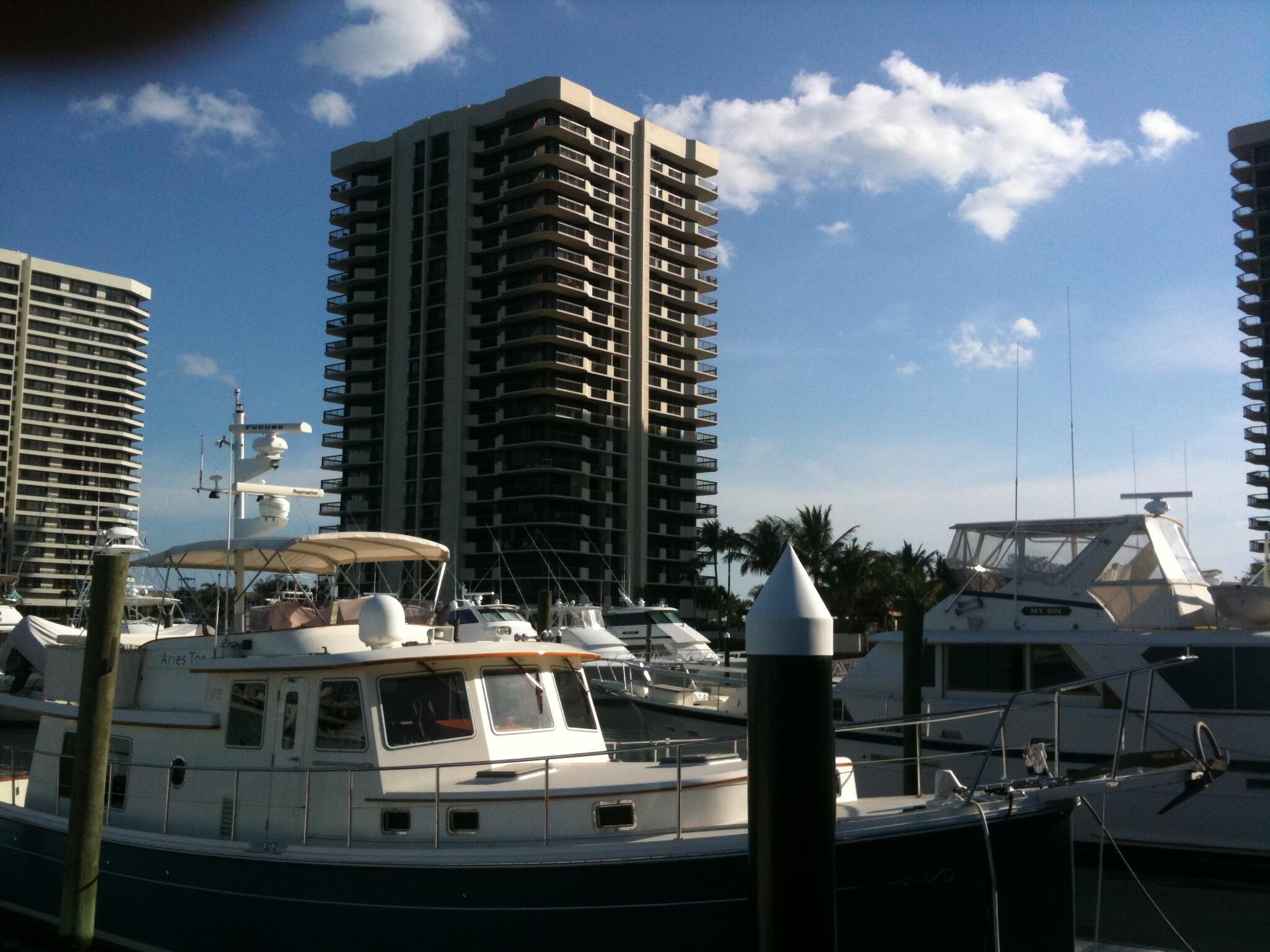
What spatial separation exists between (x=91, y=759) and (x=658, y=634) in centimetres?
3493

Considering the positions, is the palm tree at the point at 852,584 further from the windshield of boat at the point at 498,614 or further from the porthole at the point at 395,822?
the porthole at the point at 395,822

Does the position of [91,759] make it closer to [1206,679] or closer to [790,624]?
[790,624]

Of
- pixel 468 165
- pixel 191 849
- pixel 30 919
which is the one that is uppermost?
pixel 468 165

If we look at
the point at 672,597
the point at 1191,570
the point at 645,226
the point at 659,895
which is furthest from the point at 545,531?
the point at 659,895

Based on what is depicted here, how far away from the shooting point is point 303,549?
38.3 feet

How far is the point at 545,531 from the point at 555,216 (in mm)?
18882

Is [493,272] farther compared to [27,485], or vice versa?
[27,485]

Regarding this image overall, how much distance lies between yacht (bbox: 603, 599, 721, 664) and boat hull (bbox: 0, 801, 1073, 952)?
103ft

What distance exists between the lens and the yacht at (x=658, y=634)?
42.3m

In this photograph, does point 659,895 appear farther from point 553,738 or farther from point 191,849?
point 191,849

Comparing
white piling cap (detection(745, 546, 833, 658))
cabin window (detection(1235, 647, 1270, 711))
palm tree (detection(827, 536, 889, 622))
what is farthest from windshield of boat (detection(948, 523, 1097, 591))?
palm tree (detection(827, 536, 889, 622))

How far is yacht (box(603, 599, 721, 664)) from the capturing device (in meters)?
42.3

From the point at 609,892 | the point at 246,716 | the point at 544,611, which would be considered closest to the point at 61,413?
the point at 544,611

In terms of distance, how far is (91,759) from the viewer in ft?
31.6
